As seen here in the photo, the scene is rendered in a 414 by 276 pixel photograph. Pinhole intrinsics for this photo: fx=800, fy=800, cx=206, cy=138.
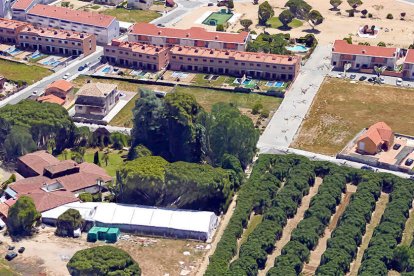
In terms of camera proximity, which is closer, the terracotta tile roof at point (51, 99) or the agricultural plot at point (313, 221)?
the agricultural plot at point (313, 221)

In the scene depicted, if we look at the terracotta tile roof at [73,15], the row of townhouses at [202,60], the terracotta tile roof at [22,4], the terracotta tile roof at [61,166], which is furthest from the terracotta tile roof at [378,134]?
the terracotta tile roof at [22,4]

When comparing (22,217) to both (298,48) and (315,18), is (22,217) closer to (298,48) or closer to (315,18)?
(298,48)

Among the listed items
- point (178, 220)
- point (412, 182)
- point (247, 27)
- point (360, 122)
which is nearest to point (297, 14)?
point (247, 27)

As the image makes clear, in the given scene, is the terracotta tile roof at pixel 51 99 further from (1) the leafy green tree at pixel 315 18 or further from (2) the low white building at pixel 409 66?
(1) the leafy green tree at pixel 315 18

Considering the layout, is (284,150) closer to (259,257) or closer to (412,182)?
(412,182)

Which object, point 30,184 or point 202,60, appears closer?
point 30,184

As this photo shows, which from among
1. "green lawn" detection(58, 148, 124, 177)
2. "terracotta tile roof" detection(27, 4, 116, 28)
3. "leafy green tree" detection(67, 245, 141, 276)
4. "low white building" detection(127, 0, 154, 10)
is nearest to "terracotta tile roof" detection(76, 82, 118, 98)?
"green lawn" detection(58, 148, 124, 177)

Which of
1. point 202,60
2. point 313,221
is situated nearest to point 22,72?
point 202,60
